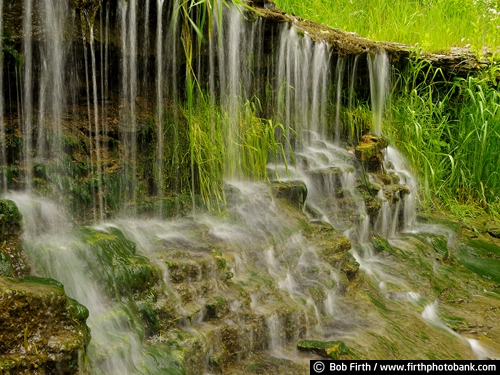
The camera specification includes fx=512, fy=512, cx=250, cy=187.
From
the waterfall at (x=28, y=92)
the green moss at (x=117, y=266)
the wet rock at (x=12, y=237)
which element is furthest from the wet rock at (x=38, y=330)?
the waterfall at (x=28, y=92)

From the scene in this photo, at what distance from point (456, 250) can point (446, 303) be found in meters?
1.14

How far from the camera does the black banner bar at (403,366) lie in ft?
10.0

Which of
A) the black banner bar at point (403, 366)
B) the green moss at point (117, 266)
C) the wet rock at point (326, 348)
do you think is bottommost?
the black banner bar at point (403, 366)

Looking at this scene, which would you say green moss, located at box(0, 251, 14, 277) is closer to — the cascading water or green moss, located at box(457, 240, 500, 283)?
the cascading water

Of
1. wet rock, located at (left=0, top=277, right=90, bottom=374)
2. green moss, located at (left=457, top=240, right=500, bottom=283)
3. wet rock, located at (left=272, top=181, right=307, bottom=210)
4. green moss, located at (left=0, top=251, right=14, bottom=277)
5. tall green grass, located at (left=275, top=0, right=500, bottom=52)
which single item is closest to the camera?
Result: wet rock, located at (left=0, top=277, right=90, bottom=374)

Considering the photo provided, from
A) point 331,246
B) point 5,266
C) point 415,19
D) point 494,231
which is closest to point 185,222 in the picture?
point 331,246

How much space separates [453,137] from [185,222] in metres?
4.09

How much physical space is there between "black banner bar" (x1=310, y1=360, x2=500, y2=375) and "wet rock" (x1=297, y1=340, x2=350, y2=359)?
5cm

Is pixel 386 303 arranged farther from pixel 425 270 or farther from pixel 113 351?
pixel 113 351

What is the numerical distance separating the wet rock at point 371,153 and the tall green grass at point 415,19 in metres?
1.69

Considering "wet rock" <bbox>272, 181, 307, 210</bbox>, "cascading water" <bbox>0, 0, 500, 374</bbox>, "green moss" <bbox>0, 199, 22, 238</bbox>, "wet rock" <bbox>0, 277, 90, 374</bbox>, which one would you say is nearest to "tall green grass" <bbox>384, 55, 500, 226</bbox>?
"cascading water" <bbox>0, 0, 500, 374</bbox>

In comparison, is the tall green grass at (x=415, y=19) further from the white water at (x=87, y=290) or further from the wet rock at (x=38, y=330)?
the wet rock at (x=38, y=330)

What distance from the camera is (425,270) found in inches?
179

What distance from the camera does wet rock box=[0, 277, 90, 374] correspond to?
80.8 inches
